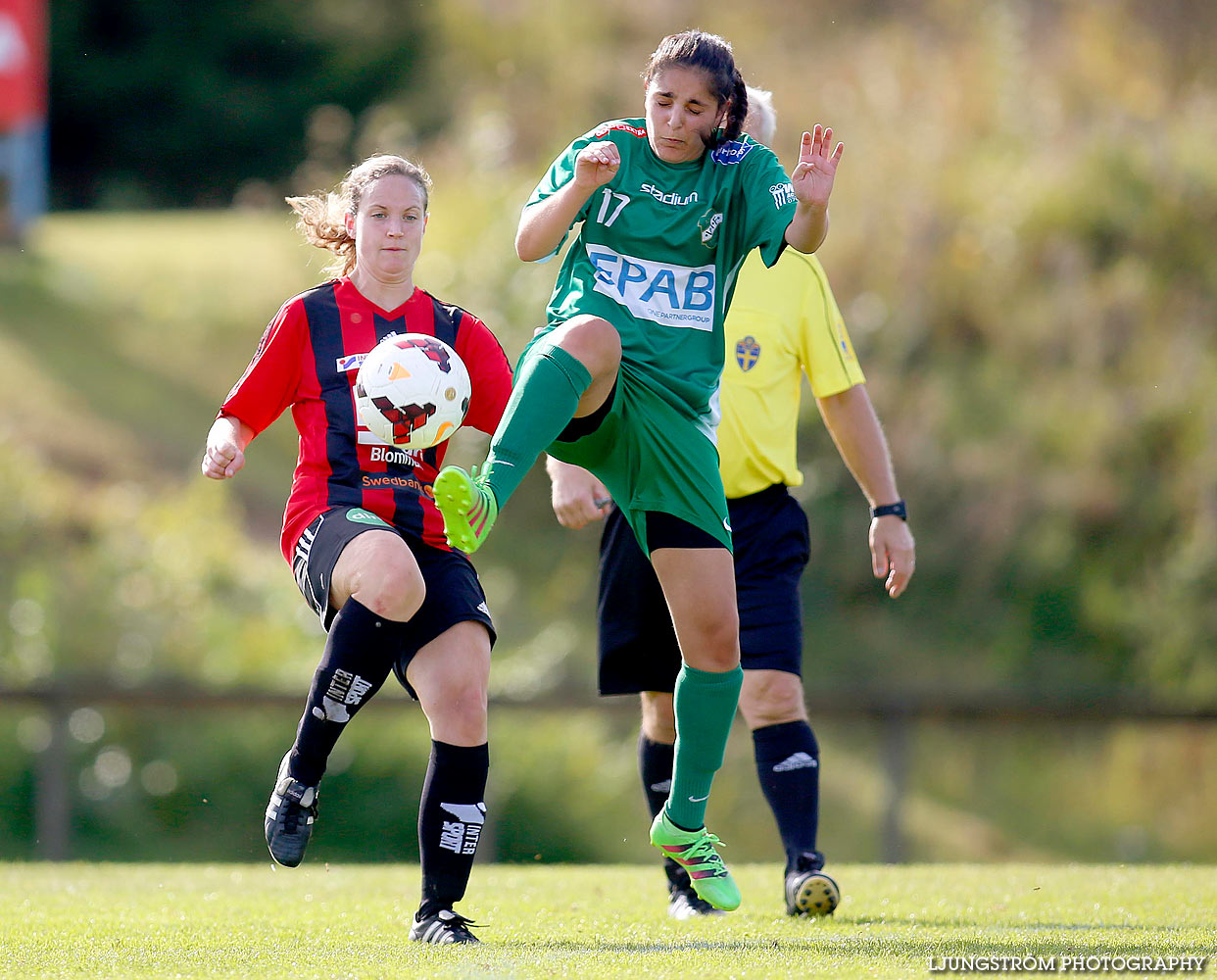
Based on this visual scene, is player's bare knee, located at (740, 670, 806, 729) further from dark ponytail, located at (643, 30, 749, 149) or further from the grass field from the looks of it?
dark ponytail, located at (643, 30, 749, 149)

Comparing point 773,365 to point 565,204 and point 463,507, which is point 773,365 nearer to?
point 565,204

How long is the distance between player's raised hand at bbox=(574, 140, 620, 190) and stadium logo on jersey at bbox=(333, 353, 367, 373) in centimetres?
86

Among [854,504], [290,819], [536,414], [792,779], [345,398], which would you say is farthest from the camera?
[854,504]

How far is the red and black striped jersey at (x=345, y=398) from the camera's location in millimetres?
4070

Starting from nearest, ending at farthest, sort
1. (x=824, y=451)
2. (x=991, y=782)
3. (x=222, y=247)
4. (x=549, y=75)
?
1. (x=991, y=782)
2. (x=824, y=451)
3. (x=222, y=247)
4. (x=549, y=75)

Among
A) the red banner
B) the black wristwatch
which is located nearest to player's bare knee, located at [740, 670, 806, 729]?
the black wristwatch

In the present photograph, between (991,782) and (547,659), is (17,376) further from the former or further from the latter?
(991,782)

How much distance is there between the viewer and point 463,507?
11.0 ft

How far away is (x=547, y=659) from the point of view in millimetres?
12539

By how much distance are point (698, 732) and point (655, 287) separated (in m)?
1.16

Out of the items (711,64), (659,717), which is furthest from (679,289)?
(659,717)

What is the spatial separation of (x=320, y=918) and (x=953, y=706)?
215 inches

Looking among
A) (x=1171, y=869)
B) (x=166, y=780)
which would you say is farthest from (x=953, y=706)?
(x=166, y=780)

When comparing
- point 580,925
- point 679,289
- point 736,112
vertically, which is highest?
point 736,112
